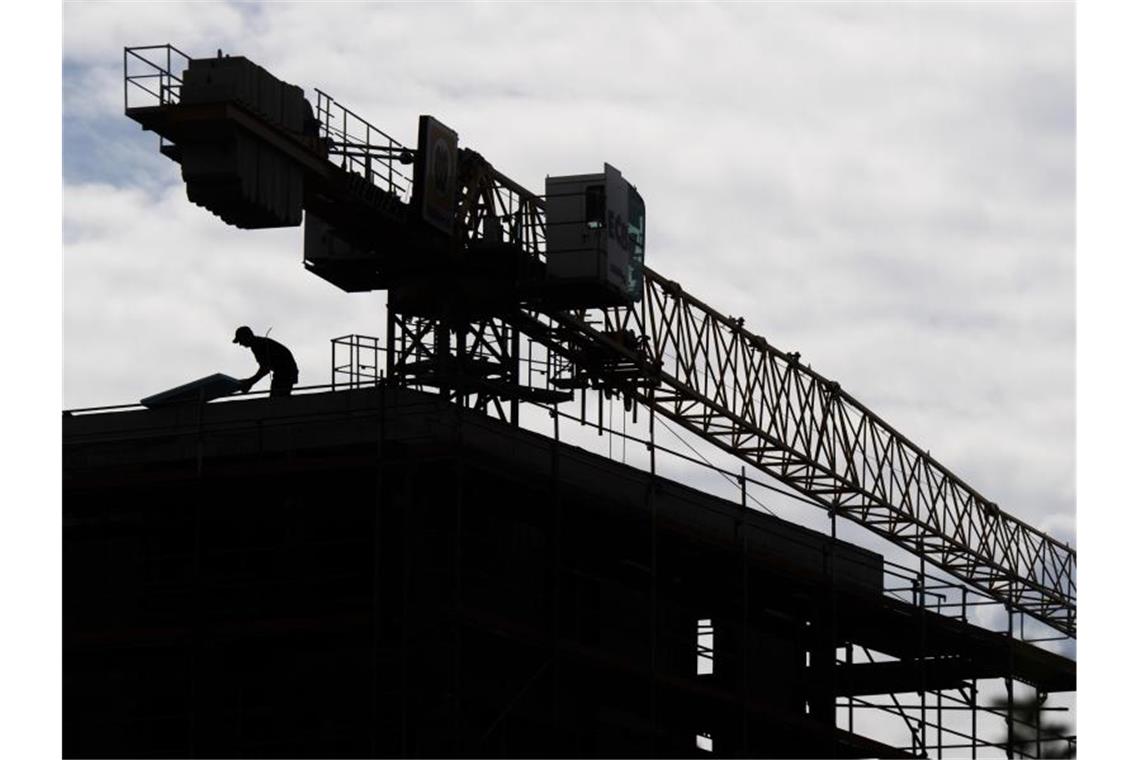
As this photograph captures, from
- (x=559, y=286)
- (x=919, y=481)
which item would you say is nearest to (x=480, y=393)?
(x=559, y=286)

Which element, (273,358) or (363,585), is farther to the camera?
(273,358)

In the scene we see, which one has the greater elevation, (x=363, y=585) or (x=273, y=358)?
(x=273, y=358)

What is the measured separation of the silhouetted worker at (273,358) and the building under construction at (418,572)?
2.94 m

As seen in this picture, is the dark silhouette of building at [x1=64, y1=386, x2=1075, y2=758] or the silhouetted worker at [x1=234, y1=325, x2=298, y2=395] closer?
the dark silhouette of building at [x1=64, y1=386, x2=1075, y2=758]

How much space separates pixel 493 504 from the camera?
48188 mm

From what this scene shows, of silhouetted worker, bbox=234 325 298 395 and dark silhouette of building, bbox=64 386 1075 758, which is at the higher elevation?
silhouetted worker, bbox=234 325 298 395

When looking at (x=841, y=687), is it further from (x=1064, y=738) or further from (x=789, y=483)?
(x=789, y=483)

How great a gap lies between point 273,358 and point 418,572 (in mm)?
9212

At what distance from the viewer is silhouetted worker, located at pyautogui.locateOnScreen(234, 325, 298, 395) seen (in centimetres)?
5241

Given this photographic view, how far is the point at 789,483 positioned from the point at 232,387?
39237 millimetres

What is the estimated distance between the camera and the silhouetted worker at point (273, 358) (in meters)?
52.4

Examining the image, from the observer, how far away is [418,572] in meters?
45.1

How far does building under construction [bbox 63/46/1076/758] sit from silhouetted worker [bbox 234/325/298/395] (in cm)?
294

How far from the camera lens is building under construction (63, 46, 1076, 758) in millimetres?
45281
